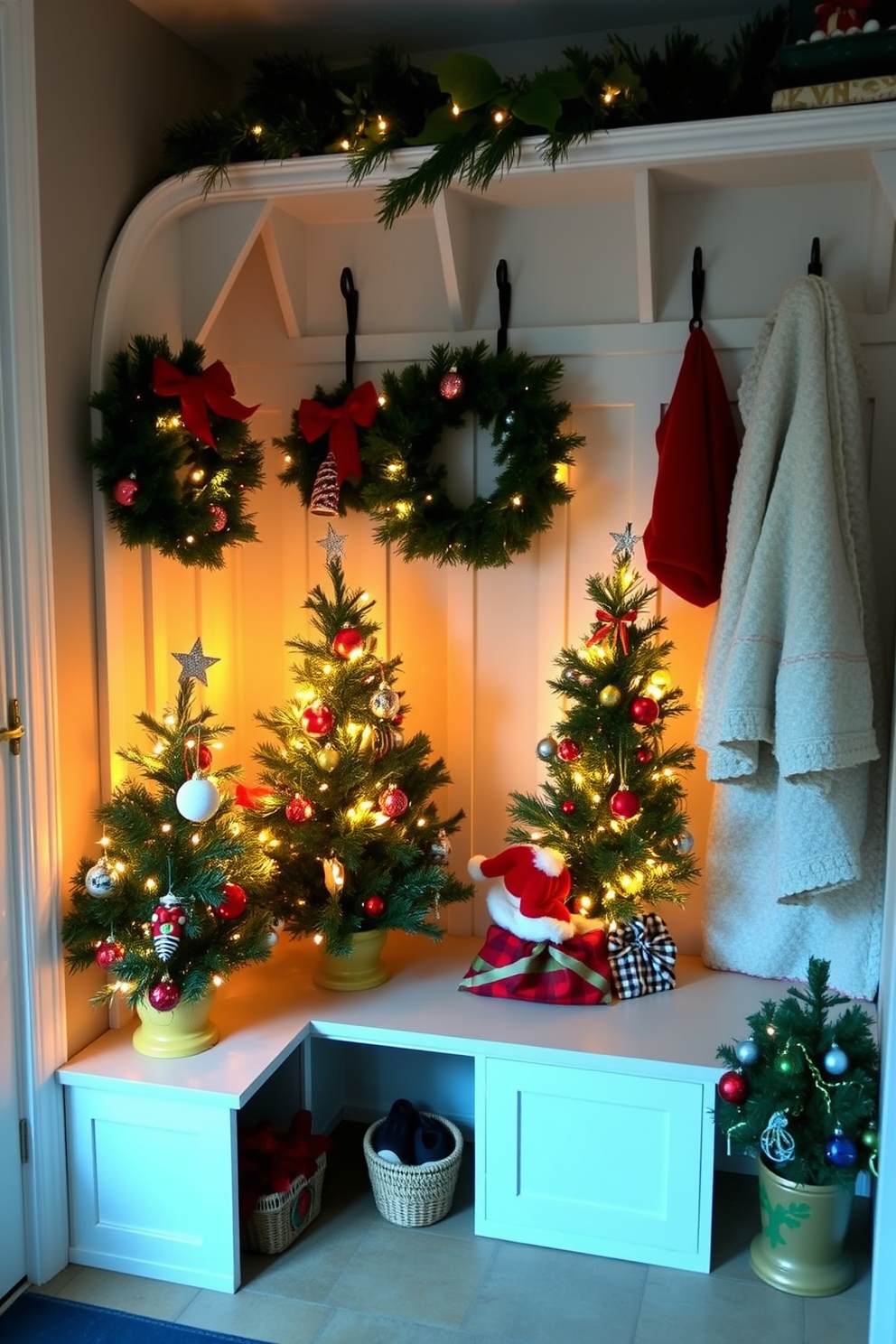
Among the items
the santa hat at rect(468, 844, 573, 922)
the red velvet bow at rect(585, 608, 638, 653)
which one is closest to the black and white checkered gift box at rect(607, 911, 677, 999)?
the santa hat at rect(468, 844, 573, 922)

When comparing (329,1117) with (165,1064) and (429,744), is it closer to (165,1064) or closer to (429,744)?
(165,1064)

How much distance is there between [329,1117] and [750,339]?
192 cm

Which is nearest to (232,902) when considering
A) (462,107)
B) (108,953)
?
(108,953)

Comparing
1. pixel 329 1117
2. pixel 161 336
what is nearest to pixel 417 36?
pixel 161 336

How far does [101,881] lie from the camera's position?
2.15 metres

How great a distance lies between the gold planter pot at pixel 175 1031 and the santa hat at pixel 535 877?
0.62 m

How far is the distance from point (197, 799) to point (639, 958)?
96 centimetres

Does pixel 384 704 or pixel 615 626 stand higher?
pixel 615 626

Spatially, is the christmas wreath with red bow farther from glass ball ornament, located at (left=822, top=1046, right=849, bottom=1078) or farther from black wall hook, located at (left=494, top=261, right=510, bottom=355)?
glass ball ornament, located at (left=822, top=1046, right=849, bottom=1078)

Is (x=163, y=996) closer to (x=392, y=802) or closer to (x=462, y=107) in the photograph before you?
(x=392, y=802)

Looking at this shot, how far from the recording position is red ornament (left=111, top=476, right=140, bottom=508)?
7.22ft

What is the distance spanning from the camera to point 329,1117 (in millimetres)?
2693

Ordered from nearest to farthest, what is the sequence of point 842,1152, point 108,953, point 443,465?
point 842,1152, point 108,953, point 443,465

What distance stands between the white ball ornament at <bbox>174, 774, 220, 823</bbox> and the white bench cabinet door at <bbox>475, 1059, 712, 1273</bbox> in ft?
2.33
